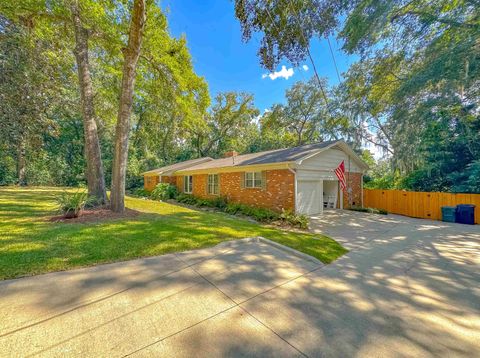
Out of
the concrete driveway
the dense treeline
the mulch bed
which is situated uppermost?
the dense treeline

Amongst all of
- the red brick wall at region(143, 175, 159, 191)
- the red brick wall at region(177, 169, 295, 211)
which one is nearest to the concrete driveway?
the red brick wall at region(177, 169, 295, 211)

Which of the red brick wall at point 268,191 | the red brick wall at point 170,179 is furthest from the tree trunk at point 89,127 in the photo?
the red brick wall at point 170,179

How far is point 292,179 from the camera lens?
9883mm

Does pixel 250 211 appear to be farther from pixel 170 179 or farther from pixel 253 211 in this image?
pixel 170 179

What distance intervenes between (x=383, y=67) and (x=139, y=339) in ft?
48.4

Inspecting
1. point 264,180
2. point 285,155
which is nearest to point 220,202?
point 264,180

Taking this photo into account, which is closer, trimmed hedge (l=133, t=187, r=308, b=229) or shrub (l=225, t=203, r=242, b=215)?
trimmed hedge (l=133, t=187, r=308, b=229)

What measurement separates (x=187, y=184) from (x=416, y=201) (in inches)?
608

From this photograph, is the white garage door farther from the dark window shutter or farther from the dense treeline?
the dense treeline

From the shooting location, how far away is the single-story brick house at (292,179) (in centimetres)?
1012

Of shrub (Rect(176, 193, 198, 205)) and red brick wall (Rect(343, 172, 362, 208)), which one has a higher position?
red brick wall (Rect(343, 172, 362, 208))

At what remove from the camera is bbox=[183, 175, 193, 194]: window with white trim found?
1786 centimetres

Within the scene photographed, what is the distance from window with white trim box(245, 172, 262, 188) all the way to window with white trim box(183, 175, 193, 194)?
7.02 m

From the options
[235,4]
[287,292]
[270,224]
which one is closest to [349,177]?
[270,224]
